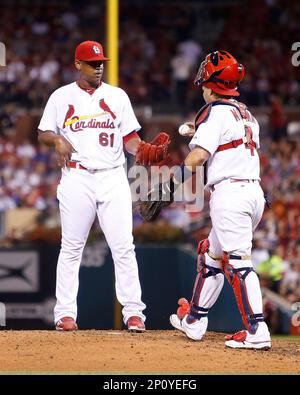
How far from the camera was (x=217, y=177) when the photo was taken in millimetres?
6410

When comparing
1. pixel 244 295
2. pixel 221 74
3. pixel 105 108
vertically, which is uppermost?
pixel 221 74

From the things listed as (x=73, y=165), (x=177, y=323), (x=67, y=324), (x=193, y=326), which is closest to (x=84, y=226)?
(x=73, y=165)

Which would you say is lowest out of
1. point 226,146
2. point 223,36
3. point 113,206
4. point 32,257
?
point 32,257

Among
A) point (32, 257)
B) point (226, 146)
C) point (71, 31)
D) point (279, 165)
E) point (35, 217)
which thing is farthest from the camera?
point (71, 31)

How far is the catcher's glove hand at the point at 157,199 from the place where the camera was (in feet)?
21.1

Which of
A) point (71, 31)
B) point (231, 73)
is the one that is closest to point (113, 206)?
point (231, 73)

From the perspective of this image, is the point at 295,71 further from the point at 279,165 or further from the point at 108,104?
the point at 108,104

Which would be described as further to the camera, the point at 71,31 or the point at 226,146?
the point at 71,31

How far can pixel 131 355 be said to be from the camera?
6.13 metres

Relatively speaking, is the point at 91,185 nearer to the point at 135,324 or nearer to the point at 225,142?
the point at 135,324

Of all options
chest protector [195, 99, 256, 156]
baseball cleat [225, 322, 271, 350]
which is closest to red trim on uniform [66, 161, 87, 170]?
chest protector [195, 99, 256, 156]

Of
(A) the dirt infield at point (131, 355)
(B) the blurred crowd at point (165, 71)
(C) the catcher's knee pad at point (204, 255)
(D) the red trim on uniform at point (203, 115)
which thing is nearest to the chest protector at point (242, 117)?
(D) the red trim on uniform at point (203, 115)

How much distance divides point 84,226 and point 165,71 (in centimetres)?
1315

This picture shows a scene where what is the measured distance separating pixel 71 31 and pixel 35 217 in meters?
7.38
